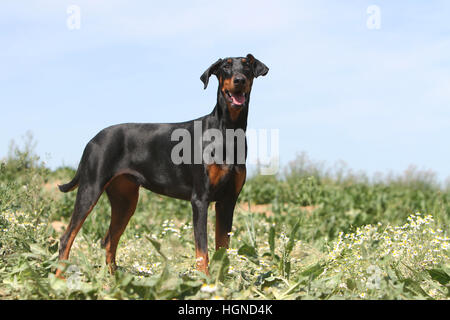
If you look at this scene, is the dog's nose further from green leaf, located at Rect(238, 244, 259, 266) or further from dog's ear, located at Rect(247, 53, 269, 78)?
green leaf, located at Rect(238, 244, 259, 266)

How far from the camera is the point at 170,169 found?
5.82m

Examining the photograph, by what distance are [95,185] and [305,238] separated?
15.9 ft

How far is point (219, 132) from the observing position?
18.1ft

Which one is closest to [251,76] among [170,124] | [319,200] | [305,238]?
[170,124]

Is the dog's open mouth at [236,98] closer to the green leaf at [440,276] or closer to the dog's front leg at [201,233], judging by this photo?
the dog's front leg at [201,233]

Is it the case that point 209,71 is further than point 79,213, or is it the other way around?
point 79,213

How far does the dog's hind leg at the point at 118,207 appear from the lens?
6.15m

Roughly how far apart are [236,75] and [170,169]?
1384mm

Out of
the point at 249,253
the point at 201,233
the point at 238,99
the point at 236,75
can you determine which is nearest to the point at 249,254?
the point at 249,253

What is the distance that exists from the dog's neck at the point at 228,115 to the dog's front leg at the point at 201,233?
88 cm

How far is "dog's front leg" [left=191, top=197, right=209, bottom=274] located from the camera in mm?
5070

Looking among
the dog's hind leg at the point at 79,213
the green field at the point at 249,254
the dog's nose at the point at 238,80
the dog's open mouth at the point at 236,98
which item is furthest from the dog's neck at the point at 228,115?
the dog's hind leg at the point at 79,213

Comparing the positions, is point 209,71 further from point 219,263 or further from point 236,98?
point 219,263
